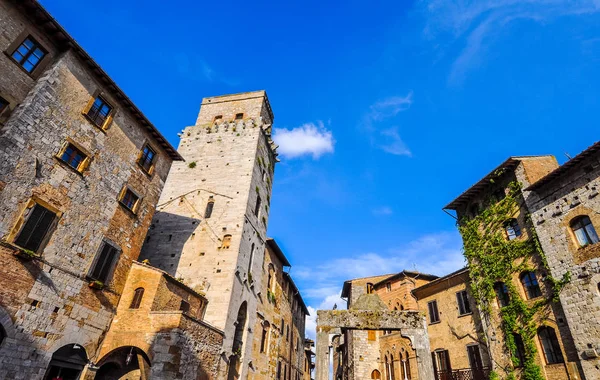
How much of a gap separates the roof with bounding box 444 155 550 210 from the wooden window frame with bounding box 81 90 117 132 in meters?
22.5

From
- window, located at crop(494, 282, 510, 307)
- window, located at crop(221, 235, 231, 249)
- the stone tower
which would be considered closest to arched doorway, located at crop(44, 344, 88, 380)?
the stone tower

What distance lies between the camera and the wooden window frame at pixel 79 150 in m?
12.8

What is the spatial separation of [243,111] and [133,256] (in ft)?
56.2

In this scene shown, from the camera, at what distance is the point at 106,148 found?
1503 cm

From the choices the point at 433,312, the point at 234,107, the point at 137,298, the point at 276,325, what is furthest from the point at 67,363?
the point at 433,312

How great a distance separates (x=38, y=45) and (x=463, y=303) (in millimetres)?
27236

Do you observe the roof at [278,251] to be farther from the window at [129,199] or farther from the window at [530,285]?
the window at [530,285]

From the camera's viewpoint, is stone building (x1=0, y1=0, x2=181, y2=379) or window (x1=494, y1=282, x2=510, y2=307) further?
window (x1=494, y1=282, x2=510, y2=307)

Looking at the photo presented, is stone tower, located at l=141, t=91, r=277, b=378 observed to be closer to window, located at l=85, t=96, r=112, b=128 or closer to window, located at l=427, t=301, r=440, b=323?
window, located at l=85, t=96, r=112, b=128

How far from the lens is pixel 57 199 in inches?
492

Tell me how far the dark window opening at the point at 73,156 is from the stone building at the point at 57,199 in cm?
4

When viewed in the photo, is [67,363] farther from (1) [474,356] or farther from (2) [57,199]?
(1) [474,356]

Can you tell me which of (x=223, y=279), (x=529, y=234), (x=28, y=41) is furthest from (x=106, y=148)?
(x=529, y=234)

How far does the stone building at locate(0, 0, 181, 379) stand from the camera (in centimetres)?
1098
